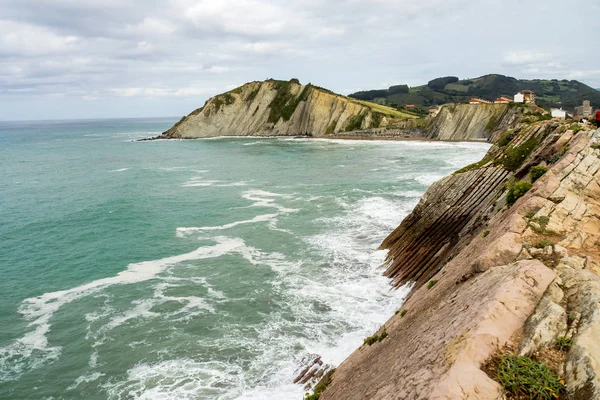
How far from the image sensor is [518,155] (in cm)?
2819

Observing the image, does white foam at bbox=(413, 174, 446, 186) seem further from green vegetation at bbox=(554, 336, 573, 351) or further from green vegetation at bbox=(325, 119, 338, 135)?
green vegetation at bbox=(325, 119, 338, 135)

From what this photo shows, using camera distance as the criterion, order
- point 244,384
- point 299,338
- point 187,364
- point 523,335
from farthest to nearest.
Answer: point 299,338, point 187,364, point 244,384, point 523,335

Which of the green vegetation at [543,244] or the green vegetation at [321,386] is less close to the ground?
the green vegetation at [543,244]

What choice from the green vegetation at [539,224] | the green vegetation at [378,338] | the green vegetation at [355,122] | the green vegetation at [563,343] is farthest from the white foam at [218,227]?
the green vegetation at [355,122]

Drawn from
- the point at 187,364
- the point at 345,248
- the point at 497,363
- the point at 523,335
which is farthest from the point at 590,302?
the point at 345,248

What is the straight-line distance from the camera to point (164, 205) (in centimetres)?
4978

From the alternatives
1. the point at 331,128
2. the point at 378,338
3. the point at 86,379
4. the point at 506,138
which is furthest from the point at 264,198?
the point at 331,128

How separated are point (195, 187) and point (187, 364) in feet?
146

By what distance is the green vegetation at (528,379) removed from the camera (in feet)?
27.8

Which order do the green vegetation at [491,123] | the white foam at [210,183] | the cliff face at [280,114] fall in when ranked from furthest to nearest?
1. the cliff face at [280,114]
2. the green vegetation at [491,123]
3. the white foam at [210,183]

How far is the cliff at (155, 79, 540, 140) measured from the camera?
117250 mm

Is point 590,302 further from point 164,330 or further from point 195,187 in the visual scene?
point 195,187

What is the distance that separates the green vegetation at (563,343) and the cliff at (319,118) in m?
110

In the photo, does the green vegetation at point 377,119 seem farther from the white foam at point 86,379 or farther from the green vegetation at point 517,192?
the white foam at point 86,379
